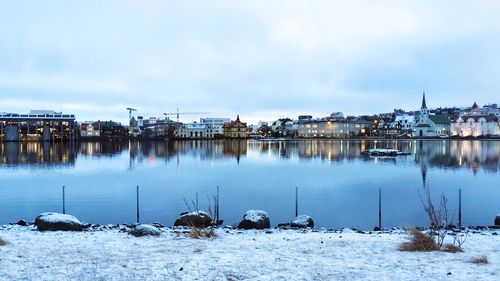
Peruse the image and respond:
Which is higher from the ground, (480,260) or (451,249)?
(480,260)

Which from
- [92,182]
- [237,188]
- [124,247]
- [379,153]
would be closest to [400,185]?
[237,188]

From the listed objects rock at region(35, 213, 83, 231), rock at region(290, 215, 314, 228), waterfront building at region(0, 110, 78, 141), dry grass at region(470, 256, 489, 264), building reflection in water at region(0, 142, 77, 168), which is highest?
waterfront building at region(0, 110, 78, 141)

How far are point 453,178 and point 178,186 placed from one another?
81.7 ft

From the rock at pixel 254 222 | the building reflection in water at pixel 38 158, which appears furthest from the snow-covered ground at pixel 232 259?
the building reflection in water at pixel 38 158

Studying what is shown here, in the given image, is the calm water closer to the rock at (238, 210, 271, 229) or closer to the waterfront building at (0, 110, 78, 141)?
the rock at (238, 210, 271, 229)

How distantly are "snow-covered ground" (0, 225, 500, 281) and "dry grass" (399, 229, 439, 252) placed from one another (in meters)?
0.36

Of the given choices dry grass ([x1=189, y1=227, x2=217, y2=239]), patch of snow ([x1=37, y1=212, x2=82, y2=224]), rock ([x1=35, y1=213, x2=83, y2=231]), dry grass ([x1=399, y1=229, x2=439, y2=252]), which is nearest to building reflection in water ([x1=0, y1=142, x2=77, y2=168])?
patch of snow ([x1=37, y1=212, x2=82, y2=224])

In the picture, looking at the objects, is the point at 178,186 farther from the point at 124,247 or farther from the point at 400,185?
the point at 124,247

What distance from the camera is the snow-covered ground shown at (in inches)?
368

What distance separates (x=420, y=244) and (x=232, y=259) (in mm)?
5245

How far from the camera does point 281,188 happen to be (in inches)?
1368

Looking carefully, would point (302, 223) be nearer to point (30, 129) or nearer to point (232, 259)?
point (232, 259)

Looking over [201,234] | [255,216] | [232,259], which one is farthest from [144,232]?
[255,216]

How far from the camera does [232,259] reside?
10766mm
